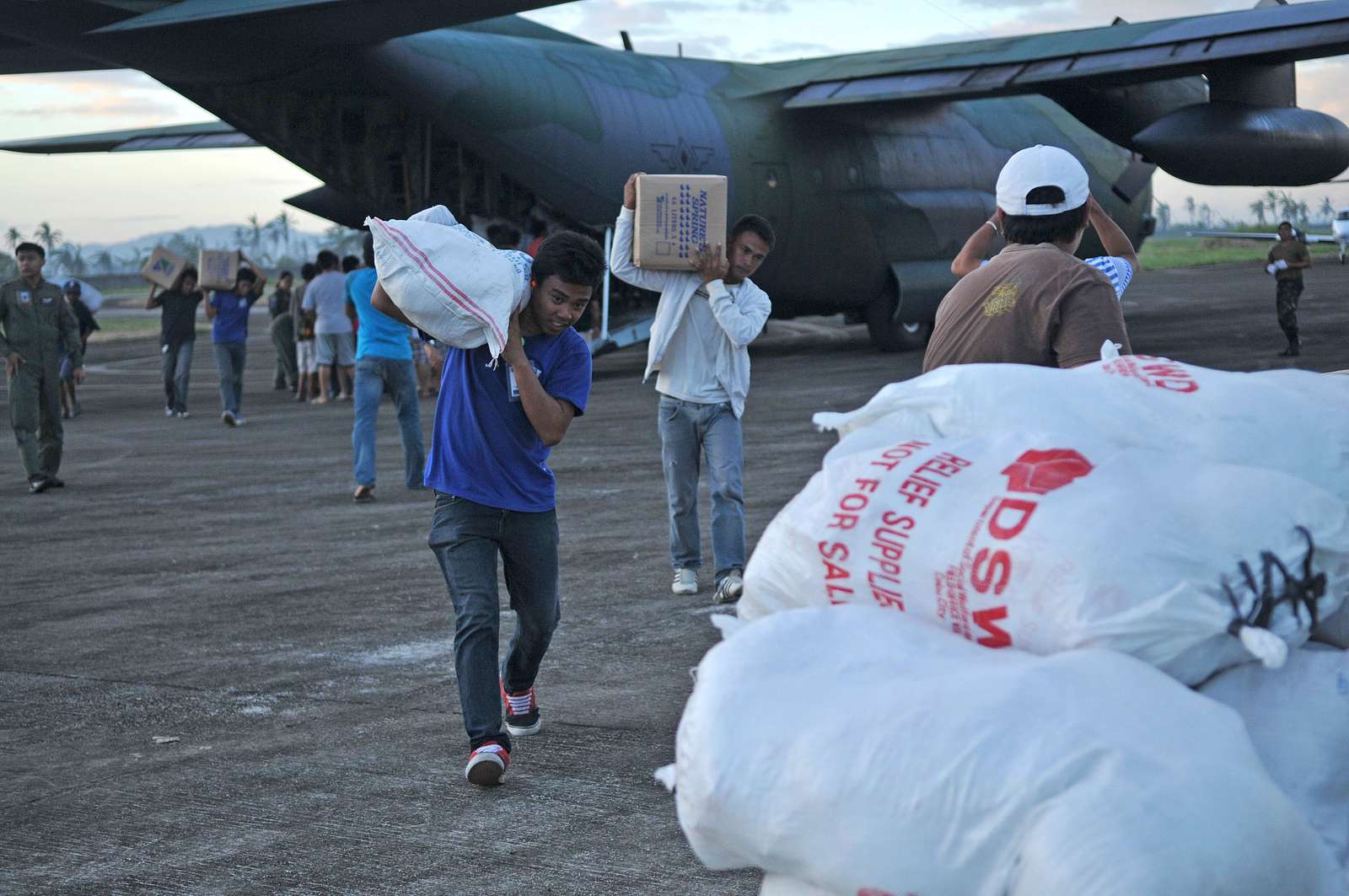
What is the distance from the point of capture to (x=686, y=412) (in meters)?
7.20

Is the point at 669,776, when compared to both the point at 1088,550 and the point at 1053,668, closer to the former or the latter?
the point at 1053,668

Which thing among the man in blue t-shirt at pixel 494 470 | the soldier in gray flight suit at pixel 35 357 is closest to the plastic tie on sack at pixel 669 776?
the man in blue t-shirt at pixel 494 470

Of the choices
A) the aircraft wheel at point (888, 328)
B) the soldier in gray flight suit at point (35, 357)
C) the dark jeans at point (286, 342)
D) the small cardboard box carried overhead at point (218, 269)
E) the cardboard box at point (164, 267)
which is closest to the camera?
the soldier in gray flight suit at point (35, 357)

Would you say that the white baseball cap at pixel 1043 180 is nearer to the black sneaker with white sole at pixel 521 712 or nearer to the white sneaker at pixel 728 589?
the black sneaker with white sole at pixel 521 712

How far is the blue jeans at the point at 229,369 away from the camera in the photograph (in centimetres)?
1700

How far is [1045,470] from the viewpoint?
7.71ft

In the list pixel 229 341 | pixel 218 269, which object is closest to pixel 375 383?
pixel 229 341

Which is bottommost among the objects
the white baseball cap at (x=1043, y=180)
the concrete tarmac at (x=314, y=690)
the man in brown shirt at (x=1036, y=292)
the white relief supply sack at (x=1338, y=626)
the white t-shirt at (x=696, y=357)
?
the concrete tarmac at (x=314, y=690)

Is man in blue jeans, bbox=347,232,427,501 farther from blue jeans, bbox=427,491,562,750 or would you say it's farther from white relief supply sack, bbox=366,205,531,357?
white relief supply sack, bbox=366,205,531,357

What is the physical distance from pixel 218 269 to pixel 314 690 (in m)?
13.1

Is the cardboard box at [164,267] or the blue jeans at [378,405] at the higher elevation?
the cardboard box at [164,267]

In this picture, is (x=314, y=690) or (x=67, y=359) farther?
(x=67, y=359)

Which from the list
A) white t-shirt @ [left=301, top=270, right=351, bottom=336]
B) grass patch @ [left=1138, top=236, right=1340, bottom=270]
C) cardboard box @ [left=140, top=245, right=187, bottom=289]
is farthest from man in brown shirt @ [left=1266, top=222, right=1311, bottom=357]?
grass patch @ [left=1138, top=236, right=1340, bottom=270]

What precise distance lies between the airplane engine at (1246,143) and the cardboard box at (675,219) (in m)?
11.2
